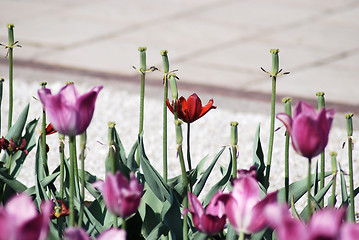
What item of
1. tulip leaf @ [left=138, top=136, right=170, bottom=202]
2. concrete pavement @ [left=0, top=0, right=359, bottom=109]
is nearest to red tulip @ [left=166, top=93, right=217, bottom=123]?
tulip leaf @ [left=138, top=136, right=170, bottom=202]

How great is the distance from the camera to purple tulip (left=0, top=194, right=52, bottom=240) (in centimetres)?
99

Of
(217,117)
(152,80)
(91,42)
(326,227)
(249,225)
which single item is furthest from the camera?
(91,42)

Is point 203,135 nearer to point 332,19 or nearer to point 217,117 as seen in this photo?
point 217,117

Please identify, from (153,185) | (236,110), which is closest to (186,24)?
(236,110)

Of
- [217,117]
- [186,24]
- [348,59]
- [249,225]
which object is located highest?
[186,24]

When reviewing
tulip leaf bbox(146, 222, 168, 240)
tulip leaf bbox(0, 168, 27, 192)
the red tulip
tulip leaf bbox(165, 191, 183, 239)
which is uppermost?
the red tulip

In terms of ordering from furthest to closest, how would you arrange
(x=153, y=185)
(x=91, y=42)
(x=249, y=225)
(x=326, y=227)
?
1. (x=91, y=42)
2. (x=153, y=185)
3. (x=249, y=225)
4. (x=326, y=227)

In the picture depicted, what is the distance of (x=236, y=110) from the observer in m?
4.36

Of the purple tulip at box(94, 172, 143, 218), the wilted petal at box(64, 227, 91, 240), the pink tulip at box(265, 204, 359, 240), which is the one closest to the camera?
the pink tulip at box(265, 204, 359, 240)

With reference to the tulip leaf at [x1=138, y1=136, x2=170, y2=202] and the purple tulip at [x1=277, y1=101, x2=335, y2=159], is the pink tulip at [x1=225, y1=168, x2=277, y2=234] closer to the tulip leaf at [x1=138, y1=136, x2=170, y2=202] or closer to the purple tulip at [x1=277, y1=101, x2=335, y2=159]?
the purple tulip at [x1=277, y1=101, x2=335, y2=159]

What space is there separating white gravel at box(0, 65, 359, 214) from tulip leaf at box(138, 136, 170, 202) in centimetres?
120

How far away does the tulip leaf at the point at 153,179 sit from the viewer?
1.78m

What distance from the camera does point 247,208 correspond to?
1280mm

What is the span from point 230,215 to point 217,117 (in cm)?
295
